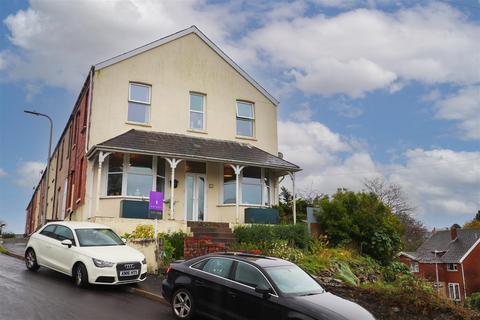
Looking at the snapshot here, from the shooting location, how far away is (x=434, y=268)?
52875 mm

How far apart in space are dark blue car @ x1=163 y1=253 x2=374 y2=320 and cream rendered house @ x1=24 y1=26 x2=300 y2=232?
24.6ft

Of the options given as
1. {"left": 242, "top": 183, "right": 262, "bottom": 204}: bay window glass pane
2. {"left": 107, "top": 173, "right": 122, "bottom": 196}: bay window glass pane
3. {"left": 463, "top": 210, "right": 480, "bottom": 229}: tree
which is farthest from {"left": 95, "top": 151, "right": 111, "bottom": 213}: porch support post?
{"left": 463, "top": 210, "right": 480, "bottom": 229}: tree

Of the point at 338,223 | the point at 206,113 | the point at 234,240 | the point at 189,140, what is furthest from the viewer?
the point at 206,113

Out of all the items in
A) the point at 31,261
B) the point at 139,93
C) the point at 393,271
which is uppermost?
the point at 139,93

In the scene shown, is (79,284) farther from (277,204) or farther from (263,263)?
(277,204)

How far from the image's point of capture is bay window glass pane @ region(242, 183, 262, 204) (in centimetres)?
2002

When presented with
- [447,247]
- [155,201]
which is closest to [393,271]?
[155,201]

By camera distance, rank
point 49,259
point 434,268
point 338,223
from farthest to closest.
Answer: point 434,268 < point 338,223 < point 49,259

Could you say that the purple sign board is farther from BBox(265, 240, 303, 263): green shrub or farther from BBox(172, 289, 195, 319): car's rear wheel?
BBox(172, 289, 195, 319): car's rear wheel

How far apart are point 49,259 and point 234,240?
6657 mm

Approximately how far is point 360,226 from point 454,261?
38.0m

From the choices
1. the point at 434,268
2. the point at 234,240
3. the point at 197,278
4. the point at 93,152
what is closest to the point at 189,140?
the point at 93,152

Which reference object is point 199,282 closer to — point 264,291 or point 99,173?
Result: point 264,291

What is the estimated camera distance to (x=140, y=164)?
18.5 m
